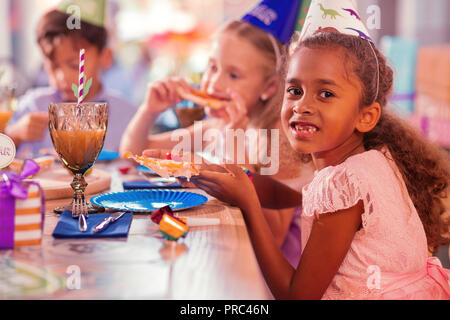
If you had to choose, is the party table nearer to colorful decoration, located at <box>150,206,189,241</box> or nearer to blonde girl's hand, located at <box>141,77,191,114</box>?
colorful decoration, located at <box>150,206,189,241</box>

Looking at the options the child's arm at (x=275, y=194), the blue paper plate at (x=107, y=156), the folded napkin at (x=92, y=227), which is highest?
the folded napkin at (x=92, y=227)

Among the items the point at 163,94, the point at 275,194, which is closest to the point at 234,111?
the point at 163,94

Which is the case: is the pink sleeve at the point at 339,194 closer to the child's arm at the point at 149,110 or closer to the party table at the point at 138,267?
the party table at the point at 138,267

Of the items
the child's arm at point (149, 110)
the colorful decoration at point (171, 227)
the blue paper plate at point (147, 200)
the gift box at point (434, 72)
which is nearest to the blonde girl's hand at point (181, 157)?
the blue paper plate at point (147, 200)

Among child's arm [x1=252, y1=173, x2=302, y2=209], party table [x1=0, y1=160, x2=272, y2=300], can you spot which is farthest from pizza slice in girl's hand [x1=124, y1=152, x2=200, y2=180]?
child's arm [x1=252, y1=173, x2=302, y2=209]

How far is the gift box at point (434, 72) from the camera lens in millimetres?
5188

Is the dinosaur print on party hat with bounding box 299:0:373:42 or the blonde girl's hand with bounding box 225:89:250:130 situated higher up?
the dinosaur print on party hat with bounding box 299:0:373:42

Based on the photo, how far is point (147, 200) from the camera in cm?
116

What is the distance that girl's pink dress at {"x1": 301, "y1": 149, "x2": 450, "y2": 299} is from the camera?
1.04 m

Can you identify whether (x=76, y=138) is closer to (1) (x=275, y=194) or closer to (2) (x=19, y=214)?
(2) (x=19, y=214)

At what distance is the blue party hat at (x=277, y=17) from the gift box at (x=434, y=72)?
378 centimetres

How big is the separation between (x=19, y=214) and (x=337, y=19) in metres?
0.80

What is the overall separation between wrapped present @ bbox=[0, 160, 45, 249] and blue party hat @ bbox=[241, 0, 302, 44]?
1.21 m

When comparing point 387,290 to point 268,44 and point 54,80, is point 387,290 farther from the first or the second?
point 54,80
